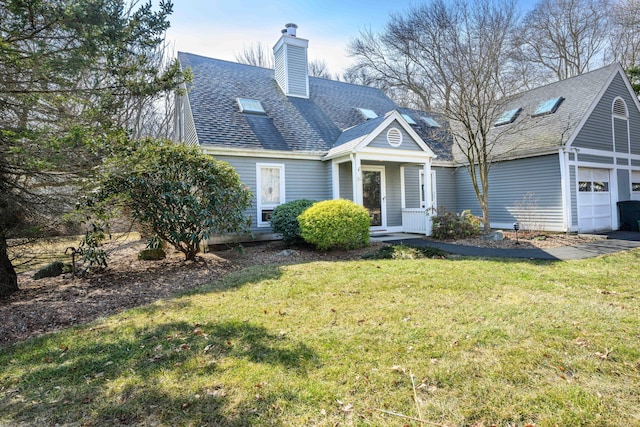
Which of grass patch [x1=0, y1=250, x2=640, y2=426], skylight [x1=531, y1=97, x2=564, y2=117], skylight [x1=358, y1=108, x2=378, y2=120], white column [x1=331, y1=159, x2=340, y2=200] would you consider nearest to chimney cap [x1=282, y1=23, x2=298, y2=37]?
skylight [x1=358, y1=108, x2=378, y2=120]

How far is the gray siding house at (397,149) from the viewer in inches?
432

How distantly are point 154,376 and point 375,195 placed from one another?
10.7 metres

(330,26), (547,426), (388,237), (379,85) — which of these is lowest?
(547,426)

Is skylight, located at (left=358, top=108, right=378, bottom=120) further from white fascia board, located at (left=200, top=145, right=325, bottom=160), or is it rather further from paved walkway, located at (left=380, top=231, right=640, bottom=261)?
paved walkway, located at (left=380, top=231, right=640, bottom=261)

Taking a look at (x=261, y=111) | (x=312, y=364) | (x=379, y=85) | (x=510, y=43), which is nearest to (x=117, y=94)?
(x=312, y=364)

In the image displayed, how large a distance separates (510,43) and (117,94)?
1246cm

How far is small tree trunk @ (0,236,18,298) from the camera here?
18.9 feet

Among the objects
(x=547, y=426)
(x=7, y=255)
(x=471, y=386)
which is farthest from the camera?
(x=7, y=255)

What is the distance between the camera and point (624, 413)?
87.1 inches

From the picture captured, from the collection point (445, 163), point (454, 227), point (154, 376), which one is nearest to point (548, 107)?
point (445, 163)

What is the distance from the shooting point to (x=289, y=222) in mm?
9469

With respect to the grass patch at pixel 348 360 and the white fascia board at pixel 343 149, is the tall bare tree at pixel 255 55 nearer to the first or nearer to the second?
the white fascia board at pixel 343 149

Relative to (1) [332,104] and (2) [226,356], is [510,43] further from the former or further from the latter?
(2) [226,356]

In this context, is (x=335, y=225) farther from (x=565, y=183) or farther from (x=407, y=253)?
(x=565, y=183)
